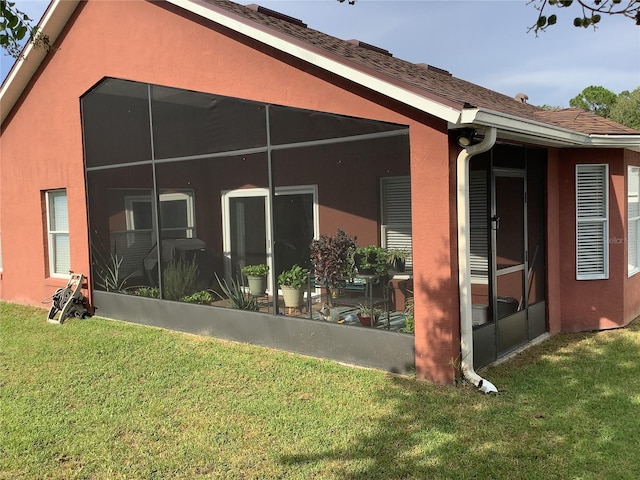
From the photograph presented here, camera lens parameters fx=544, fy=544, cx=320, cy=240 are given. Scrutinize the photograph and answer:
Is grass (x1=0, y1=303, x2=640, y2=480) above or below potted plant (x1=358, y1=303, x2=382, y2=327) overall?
below

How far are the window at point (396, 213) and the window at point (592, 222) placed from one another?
2871 millimetres

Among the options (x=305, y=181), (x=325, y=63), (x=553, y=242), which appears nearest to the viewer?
(x=325, y=63)

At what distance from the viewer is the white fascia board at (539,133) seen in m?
4.88

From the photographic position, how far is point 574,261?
7508mm

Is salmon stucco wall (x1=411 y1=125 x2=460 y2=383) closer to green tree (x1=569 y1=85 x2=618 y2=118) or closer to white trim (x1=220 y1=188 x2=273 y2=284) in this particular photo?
white trim (x1=220 y1=188 x2=273 y2=284)

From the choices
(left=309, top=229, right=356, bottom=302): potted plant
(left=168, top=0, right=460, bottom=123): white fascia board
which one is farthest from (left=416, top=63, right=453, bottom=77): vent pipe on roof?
(left=309, top=229, right=356, bottom=302): potted plant

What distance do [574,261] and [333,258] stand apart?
11.3ft

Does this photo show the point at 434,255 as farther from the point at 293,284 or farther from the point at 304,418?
the point at 293,284

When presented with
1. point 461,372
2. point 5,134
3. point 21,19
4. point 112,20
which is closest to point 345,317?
point 461,372

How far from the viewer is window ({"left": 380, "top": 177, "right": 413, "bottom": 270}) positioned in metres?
5.97

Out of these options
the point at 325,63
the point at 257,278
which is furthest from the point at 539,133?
the point at 257,278

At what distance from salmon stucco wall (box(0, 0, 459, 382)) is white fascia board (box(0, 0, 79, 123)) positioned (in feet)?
0.48

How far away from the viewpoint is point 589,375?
18.5 feet

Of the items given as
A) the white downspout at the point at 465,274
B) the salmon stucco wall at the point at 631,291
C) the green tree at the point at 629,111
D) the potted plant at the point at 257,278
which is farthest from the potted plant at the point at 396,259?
the green tree at the point at 629,111
